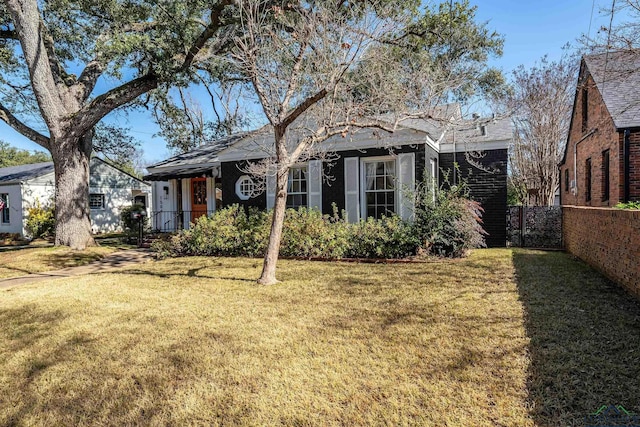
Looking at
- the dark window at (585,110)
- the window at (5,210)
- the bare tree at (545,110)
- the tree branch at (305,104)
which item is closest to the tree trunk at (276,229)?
the tree branch at (305,104)

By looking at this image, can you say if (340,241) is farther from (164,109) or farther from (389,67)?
(164,109)

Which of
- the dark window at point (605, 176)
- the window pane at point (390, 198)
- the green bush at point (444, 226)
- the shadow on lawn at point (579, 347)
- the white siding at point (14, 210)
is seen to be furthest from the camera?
the white siding at point (14, 210)

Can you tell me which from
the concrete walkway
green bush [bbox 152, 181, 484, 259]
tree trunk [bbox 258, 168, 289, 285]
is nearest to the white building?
the concrete walkway

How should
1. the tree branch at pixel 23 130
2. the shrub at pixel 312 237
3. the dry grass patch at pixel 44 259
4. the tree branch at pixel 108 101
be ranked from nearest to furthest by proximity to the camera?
the dry grass patch at pixel 44 259 < the shrub at pixel 312 237 < the tree branch at pixel 108 101 < the tree branch at pixel 23 130

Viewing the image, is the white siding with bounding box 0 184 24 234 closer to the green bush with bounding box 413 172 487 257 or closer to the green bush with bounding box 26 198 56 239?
the green bush with bounding box 26 198 56 239

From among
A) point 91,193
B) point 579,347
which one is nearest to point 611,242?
point 579,347

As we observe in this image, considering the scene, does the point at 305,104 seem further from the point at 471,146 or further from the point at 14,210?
the point at 14,210

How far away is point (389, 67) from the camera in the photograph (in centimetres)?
729

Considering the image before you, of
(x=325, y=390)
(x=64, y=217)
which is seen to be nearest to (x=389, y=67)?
(x=325, y=390)

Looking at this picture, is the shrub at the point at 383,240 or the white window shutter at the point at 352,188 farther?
the white window shutter at the point at 352,188

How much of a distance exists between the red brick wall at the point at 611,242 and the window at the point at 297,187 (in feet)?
24.6

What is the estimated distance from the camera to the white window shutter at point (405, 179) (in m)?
9.99

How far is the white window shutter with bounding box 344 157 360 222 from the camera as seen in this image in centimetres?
1080

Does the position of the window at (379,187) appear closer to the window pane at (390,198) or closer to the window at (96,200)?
the window pane at (390,198)
